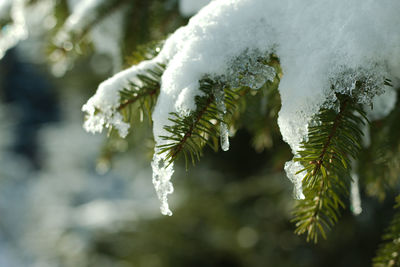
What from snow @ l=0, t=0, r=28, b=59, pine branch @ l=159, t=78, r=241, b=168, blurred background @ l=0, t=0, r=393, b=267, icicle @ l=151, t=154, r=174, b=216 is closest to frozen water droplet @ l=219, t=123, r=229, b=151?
pine branch @ l=159, t=78, r=241, b=168

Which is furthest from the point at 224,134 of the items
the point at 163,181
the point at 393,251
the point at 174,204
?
the point at 174,204

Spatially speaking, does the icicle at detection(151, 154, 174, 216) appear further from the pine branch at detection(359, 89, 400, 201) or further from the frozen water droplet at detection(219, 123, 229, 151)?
the pine branch at detection(359, 89, 400, 201)

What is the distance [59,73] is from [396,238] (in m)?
1.22

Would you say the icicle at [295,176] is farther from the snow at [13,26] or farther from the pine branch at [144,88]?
the snow at [13,26]

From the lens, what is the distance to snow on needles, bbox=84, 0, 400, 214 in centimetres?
56

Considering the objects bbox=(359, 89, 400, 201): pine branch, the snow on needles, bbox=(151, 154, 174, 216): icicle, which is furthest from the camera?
bbox=(359, 89, 400, 201): pine branch

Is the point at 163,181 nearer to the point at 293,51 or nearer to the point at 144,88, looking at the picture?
the point at 144,88

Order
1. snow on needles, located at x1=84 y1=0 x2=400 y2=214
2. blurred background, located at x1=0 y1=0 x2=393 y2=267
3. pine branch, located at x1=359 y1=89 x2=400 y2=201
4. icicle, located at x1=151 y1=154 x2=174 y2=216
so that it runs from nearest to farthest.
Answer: snow on needles, located at x1=84 y1=0 x2=400 y2=214 → icicle, located at x1=151 y1=154 x2=174 y2=216 → pine branch, located at x1=359 y1=89 x2=400 y2=201 → blurred background, located at x1=0 y1=0 x2=393 y2=267

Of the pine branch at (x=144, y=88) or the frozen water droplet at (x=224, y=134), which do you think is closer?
the frozen water droplet at (x=224, y=134)

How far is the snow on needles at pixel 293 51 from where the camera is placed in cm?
56

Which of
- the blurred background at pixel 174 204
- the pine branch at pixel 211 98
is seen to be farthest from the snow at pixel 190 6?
the pine branch at pixel 211 98

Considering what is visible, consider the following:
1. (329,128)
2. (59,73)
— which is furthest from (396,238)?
(59,73)

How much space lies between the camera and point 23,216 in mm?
9500

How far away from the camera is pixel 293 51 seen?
2.07ft
